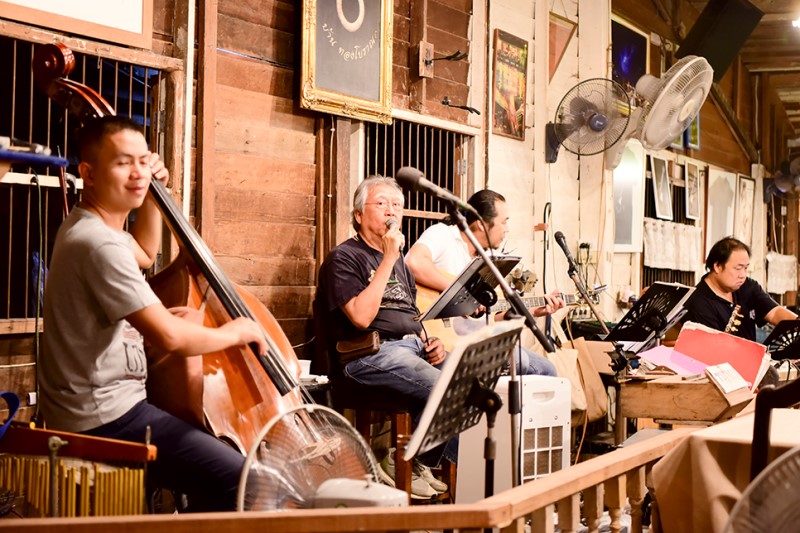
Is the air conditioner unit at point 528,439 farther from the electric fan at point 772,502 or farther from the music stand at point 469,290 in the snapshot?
the electric fan at point 772,502

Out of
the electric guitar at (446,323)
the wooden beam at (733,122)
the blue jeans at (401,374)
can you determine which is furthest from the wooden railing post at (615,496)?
the wooden beam at (733,122)

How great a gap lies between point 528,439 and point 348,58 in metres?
2.48

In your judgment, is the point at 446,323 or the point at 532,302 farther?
the point at 532,302

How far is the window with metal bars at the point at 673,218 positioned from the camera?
30.8ft

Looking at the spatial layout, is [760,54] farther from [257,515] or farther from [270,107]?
[257,515]

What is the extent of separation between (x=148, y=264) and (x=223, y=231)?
52.6 inches

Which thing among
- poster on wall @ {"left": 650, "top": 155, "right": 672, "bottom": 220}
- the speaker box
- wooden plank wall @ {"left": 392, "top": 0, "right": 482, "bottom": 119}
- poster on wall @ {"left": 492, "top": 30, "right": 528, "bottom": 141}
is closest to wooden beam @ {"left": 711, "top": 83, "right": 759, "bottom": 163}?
the speaker box

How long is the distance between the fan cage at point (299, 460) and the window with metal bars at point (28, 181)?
163 cm

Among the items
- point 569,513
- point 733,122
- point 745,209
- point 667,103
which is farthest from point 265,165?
point 745,209

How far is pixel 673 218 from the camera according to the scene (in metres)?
9.95

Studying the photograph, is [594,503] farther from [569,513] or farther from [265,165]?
[265,165]

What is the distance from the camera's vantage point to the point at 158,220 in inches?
123

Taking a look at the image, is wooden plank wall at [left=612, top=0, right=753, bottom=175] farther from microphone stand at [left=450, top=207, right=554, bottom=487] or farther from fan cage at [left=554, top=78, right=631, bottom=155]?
microphone stand at [left=450, top=207, right=554, bottom=487]

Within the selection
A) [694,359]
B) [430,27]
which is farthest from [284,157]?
[694,359]
